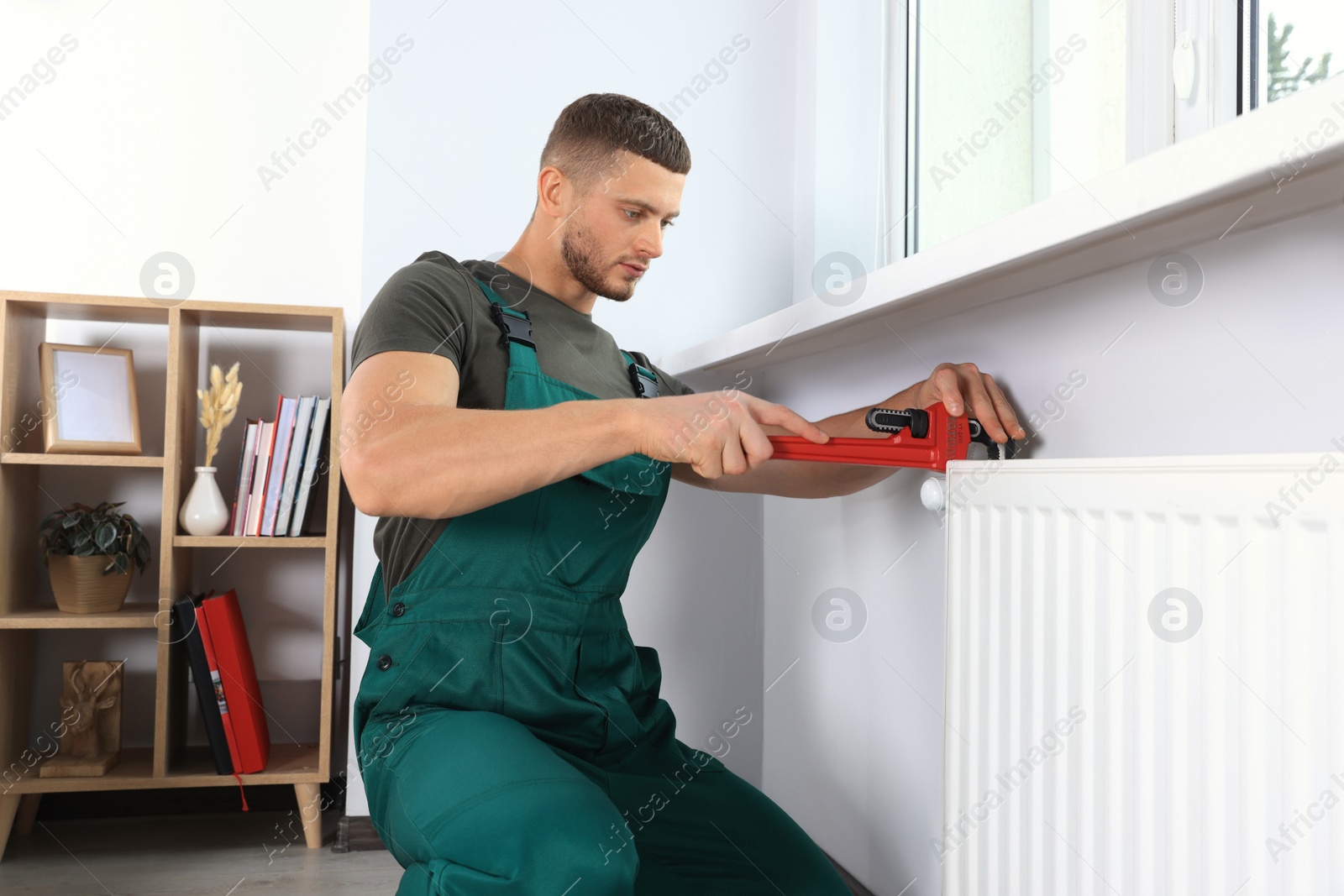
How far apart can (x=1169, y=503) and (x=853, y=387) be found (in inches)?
32.8

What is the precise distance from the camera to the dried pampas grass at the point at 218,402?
1.98 metres

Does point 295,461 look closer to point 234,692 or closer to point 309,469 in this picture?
point 309,469

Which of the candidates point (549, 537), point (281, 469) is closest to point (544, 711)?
point (549, 537)

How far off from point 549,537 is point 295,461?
3.13 feet

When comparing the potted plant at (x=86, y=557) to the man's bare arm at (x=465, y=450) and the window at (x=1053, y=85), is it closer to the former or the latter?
the man's bare arm at (x=465, y=450)

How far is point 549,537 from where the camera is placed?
1224 mm

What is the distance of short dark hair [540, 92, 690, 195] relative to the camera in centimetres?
141

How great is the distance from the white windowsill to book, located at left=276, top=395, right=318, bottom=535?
1192mm

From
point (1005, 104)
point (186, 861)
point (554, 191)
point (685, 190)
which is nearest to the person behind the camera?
point (554, 191)

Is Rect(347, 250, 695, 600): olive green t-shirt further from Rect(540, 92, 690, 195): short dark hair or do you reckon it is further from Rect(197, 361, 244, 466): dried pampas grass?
Rect(197, 361, 244, 466): dried pampas grass

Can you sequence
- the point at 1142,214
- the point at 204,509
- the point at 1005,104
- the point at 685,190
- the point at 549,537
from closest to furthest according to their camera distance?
the point at 1142,214 < the point at 549,537 < the point at 1005,104 < the point at 204,509 < the point at 685,190

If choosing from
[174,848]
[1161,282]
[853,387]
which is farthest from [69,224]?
[1161,282]

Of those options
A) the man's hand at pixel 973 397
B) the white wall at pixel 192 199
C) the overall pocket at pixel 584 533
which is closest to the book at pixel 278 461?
the white wall at pixel 192 199

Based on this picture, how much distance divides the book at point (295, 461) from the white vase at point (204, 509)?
110 millimetres
